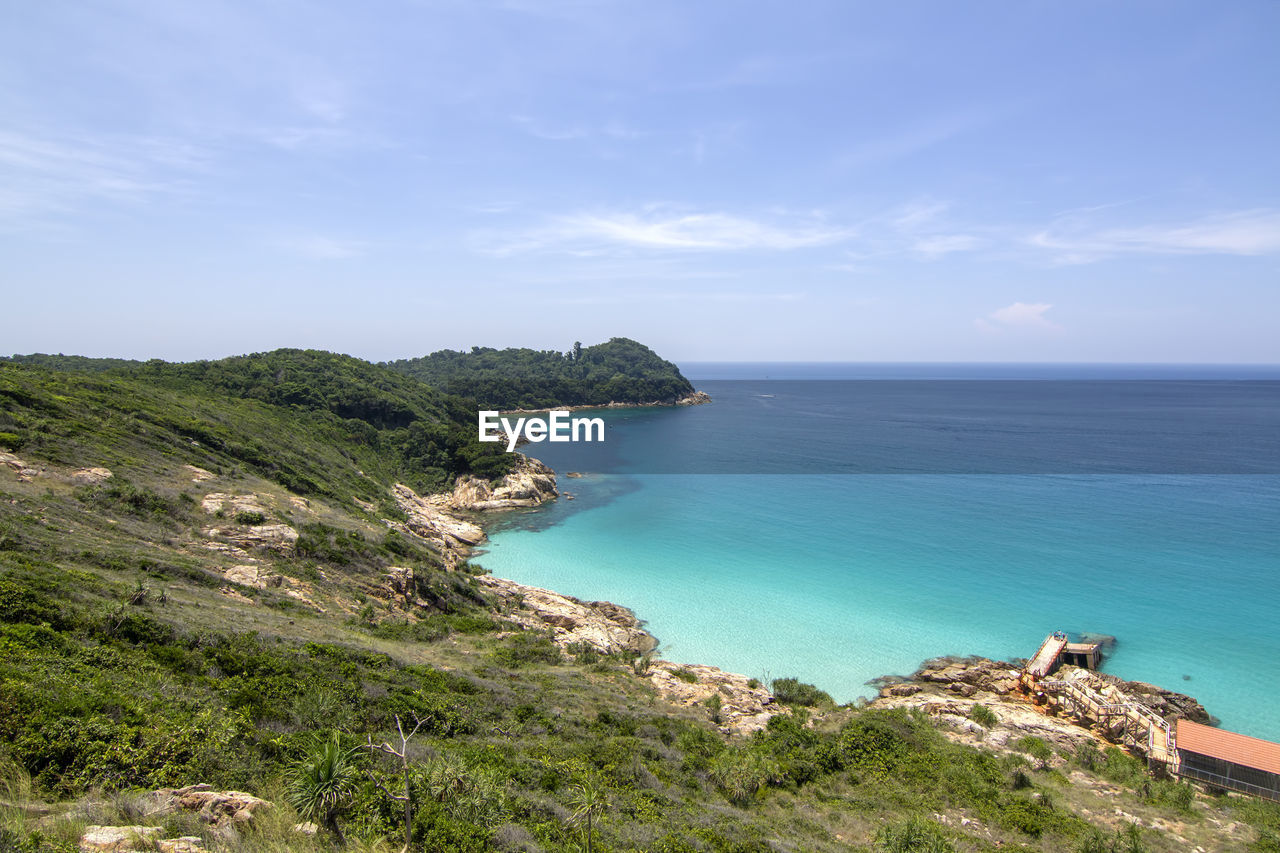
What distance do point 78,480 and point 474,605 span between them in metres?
18.6

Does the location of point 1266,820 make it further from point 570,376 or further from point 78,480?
point 570,376

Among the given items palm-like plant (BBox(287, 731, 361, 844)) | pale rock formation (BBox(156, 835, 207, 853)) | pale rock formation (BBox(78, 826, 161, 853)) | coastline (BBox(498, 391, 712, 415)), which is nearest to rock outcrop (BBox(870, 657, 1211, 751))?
palm-like plant (BBox(287, 731, 361, 844))

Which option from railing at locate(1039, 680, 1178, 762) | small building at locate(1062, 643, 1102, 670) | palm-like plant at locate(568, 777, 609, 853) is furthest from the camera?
small building at locate(1062, 643, 1102, 670)

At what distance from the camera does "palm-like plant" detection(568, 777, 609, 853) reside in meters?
11.2

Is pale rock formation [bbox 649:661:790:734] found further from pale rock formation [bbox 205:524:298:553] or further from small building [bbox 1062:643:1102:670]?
pale rock formation [bbox 205:524:298:553]

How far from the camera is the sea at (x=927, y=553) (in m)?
30.7

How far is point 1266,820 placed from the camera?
52.7ft

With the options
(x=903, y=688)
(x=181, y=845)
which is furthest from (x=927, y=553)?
(x=181, y=845)

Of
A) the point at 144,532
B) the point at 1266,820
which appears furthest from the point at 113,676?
the point at 1266,820

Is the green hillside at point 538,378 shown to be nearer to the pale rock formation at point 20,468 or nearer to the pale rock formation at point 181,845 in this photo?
the pale rock formation at point 20,468

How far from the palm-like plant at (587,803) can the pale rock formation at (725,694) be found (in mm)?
7993

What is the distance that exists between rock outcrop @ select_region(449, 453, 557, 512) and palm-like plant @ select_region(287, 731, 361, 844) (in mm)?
50163

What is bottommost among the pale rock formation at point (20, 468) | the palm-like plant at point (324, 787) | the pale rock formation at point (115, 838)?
the palm-like plant at point (324, 787)

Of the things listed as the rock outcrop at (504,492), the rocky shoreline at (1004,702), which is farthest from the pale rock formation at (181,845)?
the rock outcrop at (504,492)
